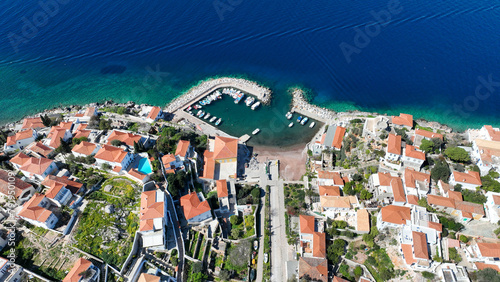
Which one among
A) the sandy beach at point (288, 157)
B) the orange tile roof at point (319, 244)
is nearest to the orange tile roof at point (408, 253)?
the orange tile roof at point (319, 244)

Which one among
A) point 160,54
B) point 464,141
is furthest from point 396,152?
point 160,54

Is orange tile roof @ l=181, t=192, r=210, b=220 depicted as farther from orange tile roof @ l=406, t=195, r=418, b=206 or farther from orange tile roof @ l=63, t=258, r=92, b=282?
orange tile roof @ l=406, t=195, r=418, b=206

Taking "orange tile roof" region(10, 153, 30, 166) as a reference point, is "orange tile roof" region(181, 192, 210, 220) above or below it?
below

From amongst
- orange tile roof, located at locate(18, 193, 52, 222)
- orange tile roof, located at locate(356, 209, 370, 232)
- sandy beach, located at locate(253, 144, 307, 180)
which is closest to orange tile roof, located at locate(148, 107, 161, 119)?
sandy beach, located at locate(253, 144, 307, 180)

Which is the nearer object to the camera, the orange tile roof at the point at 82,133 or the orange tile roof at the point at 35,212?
the orange tile roof at the point at 35,212

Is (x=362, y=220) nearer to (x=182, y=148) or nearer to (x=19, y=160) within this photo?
(x=182, y=148)

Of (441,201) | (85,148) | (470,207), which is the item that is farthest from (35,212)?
(470,207)

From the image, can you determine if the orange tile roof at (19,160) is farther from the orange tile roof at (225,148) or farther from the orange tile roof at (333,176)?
the orange tile roof at (333,176)
